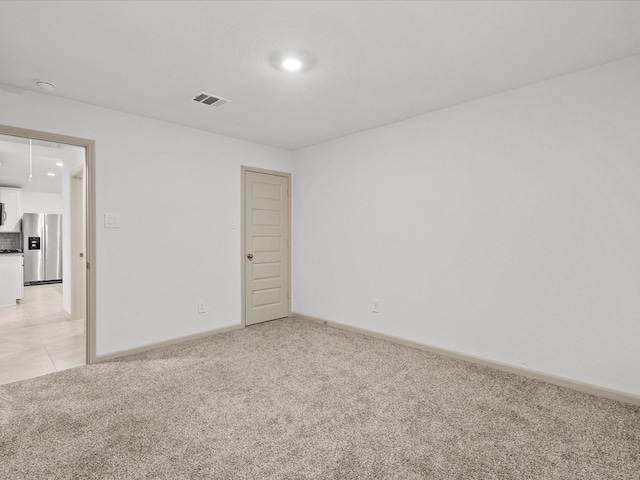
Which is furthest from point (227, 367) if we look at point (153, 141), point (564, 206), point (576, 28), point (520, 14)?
point (576, 28)

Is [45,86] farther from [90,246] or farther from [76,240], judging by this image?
[76,240]

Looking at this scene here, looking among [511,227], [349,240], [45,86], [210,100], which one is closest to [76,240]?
[45,86]

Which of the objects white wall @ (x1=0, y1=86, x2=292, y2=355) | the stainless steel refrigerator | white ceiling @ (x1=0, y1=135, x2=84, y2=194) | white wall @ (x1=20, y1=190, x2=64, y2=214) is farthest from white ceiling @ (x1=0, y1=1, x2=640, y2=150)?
white wall @ (x1=20, y1=190, x2=64, y2=214)

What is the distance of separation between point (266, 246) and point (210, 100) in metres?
2.17

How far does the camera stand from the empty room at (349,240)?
195cm

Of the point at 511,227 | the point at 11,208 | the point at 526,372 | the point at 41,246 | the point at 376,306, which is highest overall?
the point at 11,208

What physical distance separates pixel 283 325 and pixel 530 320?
2.89 m

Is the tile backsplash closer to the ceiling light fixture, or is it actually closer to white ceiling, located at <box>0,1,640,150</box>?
white ceiling, located at <box>0,1,640,150</box>

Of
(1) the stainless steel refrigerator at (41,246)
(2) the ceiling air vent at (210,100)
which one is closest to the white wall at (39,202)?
(1) the stainless steel refrigerator at (41,246)

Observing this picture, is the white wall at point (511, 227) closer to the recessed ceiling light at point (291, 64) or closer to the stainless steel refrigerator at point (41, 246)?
the recessed ceiling light at point (291, 64)

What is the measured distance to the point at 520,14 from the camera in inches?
77.3

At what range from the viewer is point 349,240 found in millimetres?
4367

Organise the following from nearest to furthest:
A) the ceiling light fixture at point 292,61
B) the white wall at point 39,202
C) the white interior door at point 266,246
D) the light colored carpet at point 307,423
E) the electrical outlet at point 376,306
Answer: the light colored carpet at point 307,423, the ceiling light fixture at point 292,61, the electrical outlet at point 376,306, the white interior door at point 266,246, the white wall at point 39,202

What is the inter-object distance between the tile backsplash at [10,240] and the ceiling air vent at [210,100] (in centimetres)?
823
